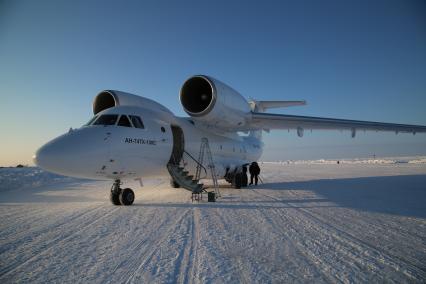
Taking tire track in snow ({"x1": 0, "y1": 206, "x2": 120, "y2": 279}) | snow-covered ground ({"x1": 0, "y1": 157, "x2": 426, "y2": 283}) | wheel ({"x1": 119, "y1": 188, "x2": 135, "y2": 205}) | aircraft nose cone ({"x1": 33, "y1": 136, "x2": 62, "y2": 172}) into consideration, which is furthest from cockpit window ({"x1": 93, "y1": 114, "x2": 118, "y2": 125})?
tire track in snow ({"x1": 0, "y1": 206, "x2": 120, "y2": 279})

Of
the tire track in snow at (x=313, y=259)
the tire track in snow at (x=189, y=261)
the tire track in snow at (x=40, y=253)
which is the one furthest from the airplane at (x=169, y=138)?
the tire track in snow at (x=313, y=259)

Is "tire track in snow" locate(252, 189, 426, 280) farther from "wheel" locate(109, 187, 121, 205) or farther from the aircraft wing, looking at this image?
the aircraft wing

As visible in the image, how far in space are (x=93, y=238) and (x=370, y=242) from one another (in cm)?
417

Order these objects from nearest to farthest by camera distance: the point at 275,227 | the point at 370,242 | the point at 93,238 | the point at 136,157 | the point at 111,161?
1. the point at 370,242
2. the point at 93,238
3. the point at 275,227
4. the point at 111,161
5. the point at 136,157

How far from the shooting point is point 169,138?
9297 mm

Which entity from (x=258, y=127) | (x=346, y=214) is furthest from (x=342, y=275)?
(x=258, y=127)

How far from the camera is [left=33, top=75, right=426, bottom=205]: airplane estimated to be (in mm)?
6500

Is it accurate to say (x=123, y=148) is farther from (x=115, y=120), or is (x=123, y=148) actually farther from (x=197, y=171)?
(x=197, y=171)

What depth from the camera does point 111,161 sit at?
276 inches

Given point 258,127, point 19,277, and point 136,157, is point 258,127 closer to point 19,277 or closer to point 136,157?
point 136,157

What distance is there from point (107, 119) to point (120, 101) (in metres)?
1.52

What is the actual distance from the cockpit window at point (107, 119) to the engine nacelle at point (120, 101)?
1.29 metres

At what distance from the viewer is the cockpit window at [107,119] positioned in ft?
24.4

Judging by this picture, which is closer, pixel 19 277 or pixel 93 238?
pixel 19 277
